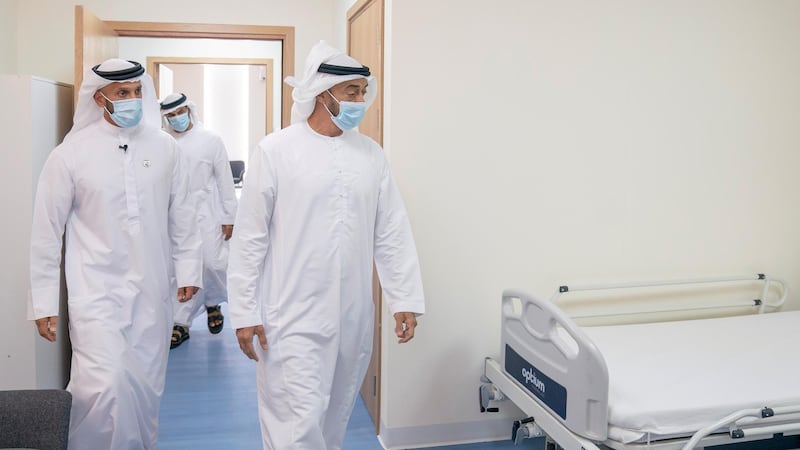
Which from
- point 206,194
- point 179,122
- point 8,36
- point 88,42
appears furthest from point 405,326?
point 8,36

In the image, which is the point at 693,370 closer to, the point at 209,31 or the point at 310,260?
the point at 310,260

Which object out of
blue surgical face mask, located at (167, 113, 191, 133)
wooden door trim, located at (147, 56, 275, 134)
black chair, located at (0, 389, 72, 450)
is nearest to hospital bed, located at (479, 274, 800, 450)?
black chair, located at (0, 389, 72, 450)

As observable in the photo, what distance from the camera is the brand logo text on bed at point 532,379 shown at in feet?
9.31

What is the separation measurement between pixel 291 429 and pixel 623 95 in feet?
7.04

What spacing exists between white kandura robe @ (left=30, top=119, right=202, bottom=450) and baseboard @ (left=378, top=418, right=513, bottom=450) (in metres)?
1.02

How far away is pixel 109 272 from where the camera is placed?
2.82 meters

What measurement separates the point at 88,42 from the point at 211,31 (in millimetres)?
1067

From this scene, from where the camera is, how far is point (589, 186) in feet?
11.6

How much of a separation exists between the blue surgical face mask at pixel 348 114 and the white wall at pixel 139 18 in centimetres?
229

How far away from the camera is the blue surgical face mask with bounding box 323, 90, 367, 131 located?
256cm

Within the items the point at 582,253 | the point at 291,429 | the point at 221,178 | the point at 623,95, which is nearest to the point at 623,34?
the point at 623,95

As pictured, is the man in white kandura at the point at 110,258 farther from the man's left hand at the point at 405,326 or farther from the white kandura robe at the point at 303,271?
the man's left hand at the point at 405,326

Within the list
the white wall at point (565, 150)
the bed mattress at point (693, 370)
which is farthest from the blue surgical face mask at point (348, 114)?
the bed mattress at point (693, 370)

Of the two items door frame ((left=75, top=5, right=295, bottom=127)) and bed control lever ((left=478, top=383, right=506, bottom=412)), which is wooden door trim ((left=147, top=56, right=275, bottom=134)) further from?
bed control lever ((left=478, top=383, right=506, bottom=412))
